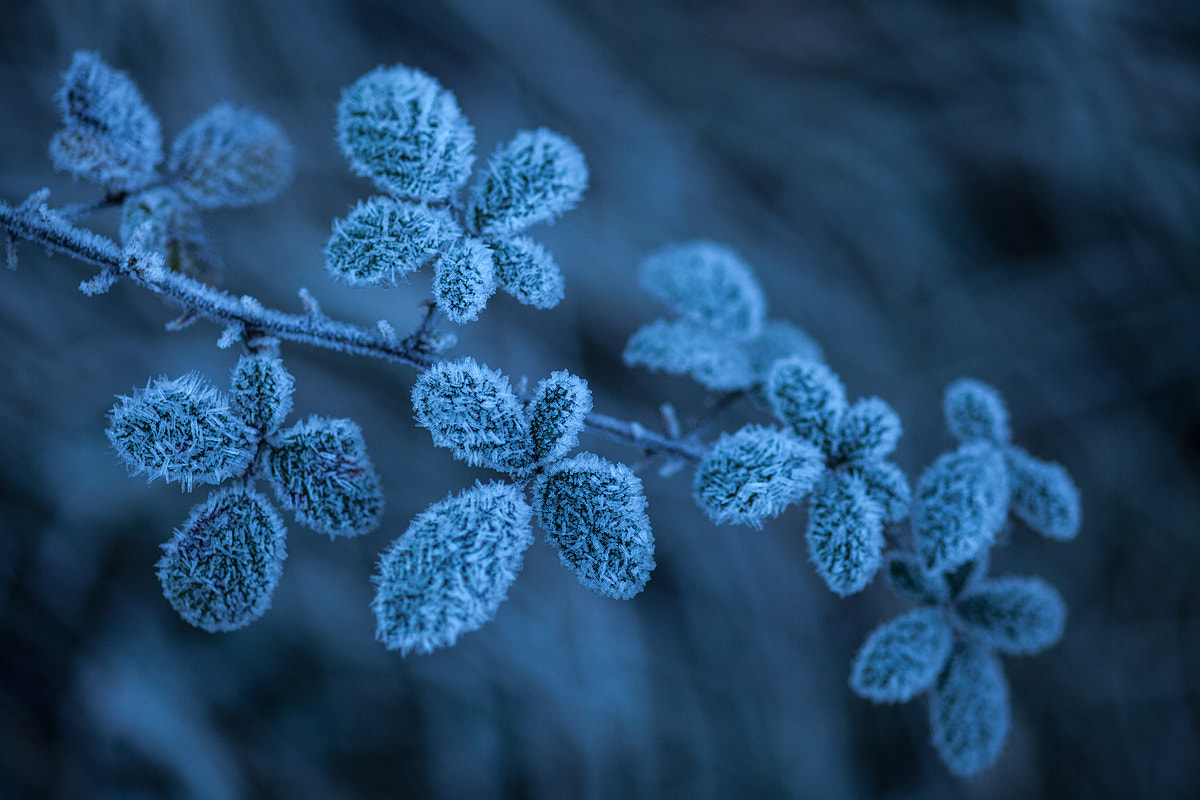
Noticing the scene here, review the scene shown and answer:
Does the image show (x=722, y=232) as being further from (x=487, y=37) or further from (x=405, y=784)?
(x=405, y=784)

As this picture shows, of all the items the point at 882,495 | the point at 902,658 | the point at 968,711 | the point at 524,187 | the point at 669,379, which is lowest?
the point at 669,379

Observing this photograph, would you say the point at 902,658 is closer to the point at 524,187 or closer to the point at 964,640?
the point at 964,640

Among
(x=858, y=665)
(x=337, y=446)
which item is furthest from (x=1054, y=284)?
(x=337, y=446)

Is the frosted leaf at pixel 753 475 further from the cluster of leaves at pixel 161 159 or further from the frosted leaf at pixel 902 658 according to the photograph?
the cluster of leaves at pixel 161 159

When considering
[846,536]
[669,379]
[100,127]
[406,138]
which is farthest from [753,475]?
[669,379]

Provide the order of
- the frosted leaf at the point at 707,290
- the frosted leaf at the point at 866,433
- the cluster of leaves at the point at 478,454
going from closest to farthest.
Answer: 1. the cluster of leaves at the point at 478,454
2. the frosted leaf at the point at 866,433
3. the frosted leaf at the point at 707,290

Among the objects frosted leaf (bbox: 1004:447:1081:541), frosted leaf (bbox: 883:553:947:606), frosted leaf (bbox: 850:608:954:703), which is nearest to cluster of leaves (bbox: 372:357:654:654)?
frosted leaf (bbox: 850:608:954:703)

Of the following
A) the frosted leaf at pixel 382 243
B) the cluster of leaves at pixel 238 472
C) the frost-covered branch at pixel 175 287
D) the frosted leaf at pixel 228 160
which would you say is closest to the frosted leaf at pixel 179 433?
the cluster of leaves at pixel 238 472

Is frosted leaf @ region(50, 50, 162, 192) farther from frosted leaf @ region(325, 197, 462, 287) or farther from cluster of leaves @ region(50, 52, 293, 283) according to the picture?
frosted leaf @ region(325, 197, 462, 287)
